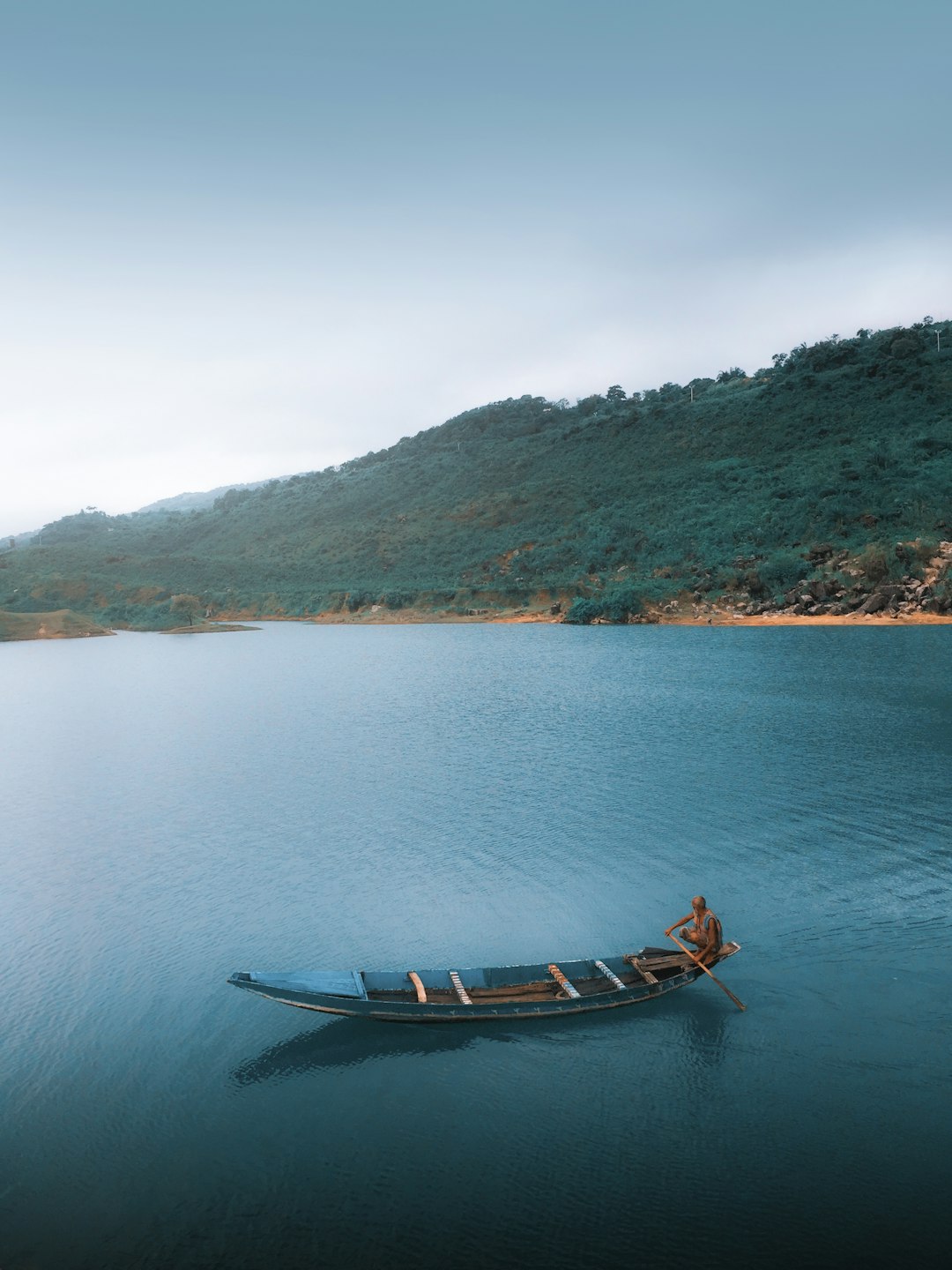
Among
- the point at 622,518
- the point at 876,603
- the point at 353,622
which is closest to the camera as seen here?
the point at 876,603

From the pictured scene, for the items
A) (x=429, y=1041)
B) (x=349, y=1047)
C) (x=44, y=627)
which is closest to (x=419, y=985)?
(x=429, y=1041)

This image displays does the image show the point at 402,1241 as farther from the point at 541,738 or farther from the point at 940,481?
the point at 940,481

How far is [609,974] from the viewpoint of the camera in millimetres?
12859

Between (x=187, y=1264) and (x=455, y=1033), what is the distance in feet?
15.3

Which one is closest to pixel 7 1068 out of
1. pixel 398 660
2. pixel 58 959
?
pixel 58 959

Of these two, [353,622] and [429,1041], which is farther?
[353,622]

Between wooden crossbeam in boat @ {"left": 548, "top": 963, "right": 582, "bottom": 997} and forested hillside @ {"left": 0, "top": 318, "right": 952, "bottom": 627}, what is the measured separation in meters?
64.1

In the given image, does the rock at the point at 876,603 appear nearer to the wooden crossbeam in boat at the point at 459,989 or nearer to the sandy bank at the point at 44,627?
the wooden crossbeam in boat at the point at 459,989

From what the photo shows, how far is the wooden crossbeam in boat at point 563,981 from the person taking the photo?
40.4 feet

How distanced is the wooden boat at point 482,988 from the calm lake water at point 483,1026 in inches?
21.3

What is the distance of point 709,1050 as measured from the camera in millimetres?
Answer: 12094

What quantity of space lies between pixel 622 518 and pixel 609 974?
92.3 m

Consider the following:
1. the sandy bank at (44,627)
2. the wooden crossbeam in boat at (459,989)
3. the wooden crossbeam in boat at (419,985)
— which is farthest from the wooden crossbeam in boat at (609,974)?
the sandy bank at (44,627)

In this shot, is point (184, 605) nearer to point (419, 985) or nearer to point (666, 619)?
point (666, 619)
